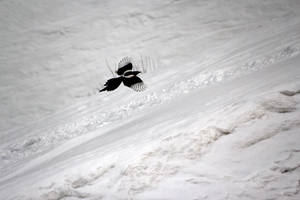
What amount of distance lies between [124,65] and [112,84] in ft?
1.06

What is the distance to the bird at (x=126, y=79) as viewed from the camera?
3.12 meters

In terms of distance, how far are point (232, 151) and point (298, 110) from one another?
330 millimetres

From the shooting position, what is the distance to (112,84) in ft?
10.8

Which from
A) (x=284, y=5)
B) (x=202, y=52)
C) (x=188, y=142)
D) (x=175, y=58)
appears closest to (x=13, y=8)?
(x=175, y=58)

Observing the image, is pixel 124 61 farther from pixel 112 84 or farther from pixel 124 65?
pixel 112 84

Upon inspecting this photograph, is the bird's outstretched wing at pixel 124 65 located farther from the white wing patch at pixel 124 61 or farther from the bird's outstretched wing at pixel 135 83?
the bird's outstretched wing at pixel 135 83

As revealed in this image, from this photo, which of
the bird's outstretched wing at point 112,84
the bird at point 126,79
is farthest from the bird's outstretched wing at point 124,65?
the bird's outstretched wing at point 112,84

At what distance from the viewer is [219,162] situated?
1091mm

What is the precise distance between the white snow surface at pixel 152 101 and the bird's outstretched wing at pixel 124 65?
88mm

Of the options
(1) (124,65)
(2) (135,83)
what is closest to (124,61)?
(1) (124,65)

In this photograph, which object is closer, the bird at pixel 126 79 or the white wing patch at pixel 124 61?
the bird at pixel 126 79

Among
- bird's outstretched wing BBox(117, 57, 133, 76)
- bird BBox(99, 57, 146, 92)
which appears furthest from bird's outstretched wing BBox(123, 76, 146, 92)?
bird's outstretched wing BBox(117, 57, 133, 76)

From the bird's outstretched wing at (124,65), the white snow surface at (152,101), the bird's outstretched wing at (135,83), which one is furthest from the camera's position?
the bird's outstretched wing at (124,65)

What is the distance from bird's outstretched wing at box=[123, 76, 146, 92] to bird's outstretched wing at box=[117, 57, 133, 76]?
0.16 metres
